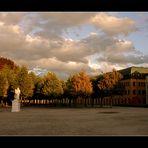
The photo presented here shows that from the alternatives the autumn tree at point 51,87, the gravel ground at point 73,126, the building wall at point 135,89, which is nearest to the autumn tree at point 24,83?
the autumn tree at point 51,87

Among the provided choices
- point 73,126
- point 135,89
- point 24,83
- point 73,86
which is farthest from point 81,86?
point 73,126

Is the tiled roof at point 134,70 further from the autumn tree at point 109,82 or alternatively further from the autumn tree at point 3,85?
the autumn tree at point 3,85

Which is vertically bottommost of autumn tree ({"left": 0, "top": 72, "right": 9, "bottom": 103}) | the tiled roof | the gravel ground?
the gravel ground

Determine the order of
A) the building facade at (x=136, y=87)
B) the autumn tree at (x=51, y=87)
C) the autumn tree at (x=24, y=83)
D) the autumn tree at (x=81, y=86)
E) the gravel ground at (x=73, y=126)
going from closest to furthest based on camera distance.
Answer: the gravel ground at (x=73, y=126), the autumn tree at (x=24, y=83), the autumn tree at (x=81, y=86), the autumn tree at (x=51, y=87), the building facade at (x=136, y=87)

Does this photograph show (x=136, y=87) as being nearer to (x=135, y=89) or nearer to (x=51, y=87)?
(x=135, y=89)

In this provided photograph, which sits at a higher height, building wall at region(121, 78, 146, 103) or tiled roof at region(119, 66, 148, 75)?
tiled roof at region(119, 66, 148, 75)

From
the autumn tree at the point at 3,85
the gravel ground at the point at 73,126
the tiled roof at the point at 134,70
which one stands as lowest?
the gravel ground at the point at 73,126

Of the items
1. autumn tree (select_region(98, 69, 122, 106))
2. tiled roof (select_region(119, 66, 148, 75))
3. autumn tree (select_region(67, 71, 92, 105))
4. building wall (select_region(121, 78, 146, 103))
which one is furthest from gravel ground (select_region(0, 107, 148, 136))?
tiled roof (select_region(119, 66, 148, 75))

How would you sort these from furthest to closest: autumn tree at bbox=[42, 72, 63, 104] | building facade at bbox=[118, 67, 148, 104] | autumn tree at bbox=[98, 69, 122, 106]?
building facade at bbox=[118, 67, 148, 104], autumn tree at bbox=[42, 72, 63, 104], autumn tree at bbox=[98, 69, 122, 106]

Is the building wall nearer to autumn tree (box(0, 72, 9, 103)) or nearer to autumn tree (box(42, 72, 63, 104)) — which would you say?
autumn tree (box(42, 72, 63, 104))

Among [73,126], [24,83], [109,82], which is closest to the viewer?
[73,126]

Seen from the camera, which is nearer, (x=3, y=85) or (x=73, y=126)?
(x=73, y=126)
